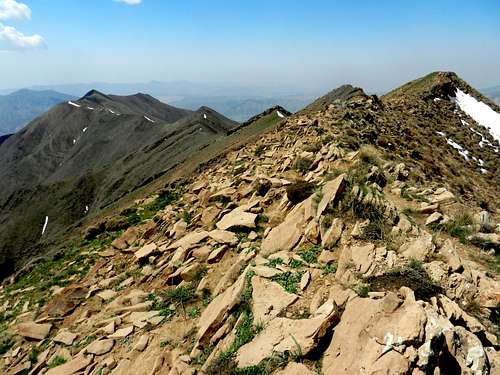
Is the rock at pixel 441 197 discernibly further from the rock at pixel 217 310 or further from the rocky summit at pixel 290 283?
the rock at pixel 217 310

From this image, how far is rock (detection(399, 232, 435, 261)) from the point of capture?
32.0 ft

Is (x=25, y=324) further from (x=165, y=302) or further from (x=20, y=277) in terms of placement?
(x=20, y=277)

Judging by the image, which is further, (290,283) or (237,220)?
(237,220)

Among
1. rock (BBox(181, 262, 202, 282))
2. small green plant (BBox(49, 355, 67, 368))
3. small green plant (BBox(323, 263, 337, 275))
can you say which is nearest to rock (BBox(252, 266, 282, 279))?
small green plant (BBox(323, 263, 337, 275))

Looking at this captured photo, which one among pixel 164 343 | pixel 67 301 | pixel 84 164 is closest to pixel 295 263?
pixel 164 343

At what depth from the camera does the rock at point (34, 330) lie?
42.7 feet

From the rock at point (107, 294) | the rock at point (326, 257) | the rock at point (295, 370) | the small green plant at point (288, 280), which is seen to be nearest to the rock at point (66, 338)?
the rock at point (107, 294)

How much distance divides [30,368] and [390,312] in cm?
1075

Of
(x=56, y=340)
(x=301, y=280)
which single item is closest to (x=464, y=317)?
(x=301, y=280)

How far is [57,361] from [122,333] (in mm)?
2196

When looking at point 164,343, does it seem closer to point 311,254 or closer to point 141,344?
point 141,344

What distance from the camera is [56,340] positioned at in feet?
39.2

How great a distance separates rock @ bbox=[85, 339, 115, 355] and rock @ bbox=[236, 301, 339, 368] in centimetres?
428

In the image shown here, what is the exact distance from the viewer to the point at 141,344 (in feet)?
32.6
